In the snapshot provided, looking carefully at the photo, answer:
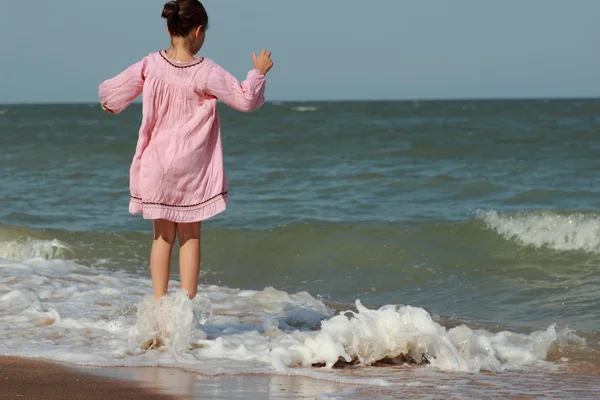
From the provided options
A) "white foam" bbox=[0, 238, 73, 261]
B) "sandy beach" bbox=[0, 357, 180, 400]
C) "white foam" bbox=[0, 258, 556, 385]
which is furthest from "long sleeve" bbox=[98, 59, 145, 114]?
Answer: "white foam" bbox=[0, 238, 73, 261]

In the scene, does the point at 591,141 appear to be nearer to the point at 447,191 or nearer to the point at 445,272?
the point at 447,191

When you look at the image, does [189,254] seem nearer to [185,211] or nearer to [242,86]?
[185,211]

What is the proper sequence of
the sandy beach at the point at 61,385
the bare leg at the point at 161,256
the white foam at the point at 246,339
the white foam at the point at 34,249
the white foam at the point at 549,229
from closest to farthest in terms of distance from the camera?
the sandy beach at the point at 61,385 → the white foam at the point at 246,339 → the bare leg at the point at 161,256 → the white foam at the point at 34,249 → the white foam at the point at 549,229

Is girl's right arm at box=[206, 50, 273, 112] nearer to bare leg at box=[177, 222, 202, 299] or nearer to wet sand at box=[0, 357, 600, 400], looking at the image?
bare leg at box=[177, 222, 202, 299]

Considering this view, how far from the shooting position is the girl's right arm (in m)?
4.32

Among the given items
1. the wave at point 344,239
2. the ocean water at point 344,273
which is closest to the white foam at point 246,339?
the ocean water at point 344,273

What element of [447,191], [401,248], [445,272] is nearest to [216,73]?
[445,272]

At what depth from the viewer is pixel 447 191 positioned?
535 inches

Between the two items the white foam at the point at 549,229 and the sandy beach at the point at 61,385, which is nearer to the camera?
the sandy beach at the point at 61,385

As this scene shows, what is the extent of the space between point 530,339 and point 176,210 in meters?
2.04

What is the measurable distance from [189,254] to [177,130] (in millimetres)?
630

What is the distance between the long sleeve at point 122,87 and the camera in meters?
4.42

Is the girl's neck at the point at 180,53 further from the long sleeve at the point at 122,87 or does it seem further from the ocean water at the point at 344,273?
the ocean water at the point at 344,273

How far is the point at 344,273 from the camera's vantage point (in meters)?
8.27
